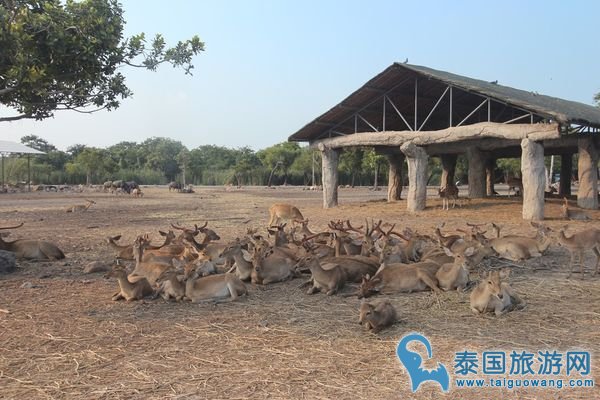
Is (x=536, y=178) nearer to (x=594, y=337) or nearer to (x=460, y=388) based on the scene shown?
(x=594, y=337)

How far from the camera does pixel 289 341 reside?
551 centimetres

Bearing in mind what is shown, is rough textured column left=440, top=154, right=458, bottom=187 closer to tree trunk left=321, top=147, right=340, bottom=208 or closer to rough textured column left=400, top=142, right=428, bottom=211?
tree trunk left=321, top=147, right=340, bottom=208

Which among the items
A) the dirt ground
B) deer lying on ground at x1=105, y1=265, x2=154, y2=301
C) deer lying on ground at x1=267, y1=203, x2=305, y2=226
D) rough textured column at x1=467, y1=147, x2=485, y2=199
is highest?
rough textured column at x1=467, y1=147, x2=485, y2=199

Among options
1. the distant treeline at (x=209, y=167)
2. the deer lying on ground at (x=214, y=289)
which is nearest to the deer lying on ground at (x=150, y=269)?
the deer lying on ground at (x=214, y=289)

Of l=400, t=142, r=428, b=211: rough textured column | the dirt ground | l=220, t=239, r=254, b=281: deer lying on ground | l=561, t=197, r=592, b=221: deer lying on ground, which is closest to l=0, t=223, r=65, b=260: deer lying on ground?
the dirt ground

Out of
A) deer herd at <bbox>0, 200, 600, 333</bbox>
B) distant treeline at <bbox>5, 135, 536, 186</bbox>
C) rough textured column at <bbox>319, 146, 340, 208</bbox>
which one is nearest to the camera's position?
deer herd at <bbox>0, 200, 600, 333</bbox>

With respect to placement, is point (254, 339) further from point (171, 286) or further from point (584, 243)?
point (584, 243)

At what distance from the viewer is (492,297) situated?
6180 mm

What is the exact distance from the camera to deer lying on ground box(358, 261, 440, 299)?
741 cm

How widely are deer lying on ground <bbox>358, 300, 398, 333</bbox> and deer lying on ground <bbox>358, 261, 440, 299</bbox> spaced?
4.84 ft

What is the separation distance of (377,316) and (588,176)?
16402 millimetres

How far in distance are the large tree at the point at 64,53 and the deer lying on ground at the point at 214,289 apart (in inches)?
149

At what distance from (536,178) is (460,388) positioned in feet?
44.5

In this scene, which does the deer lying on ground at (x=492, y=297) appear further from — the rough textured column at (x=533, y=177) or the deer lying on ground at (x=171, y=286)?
the rough textured column at (x=533, y=177)
